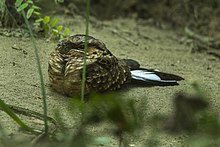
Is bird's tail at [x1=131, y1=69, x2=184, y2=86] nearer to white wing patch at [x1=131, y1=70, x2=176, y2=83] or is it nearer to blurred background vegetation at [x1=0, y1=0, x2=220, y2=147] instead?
white wing patch at [x1=131, y1=70, x2=176, y2=83]

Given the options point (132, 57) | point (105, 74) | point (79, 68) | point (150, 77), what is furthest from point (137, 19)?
point (79, 68)

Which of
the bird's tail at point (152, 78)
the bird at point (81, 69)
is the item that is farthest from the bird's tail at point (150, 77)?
the bird at point (81, 69)

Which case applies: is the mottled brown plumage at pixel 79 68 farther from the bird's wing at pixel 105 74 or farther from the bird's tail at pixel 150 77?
the bird's tail at pixel 150 77

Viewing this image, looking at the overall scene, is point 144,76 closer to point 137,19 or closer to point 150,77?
point 150,77

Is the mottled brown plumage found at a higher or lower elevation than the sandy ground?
higher

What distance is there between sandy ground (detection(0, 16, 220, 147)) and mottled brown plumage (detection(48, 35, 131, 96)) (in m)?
0.08

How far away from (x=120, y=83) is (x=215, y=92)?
613mm

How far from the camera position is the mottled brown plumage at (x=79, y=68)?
246 cm

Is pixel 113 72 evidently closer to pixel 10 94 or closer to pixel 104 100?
pixel 10 94

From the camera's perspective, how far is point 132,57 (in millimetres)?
3525

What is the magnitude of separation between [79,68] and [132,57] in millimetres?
1128

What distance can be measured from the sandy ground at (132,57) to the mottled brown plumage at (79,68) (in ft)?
0.25

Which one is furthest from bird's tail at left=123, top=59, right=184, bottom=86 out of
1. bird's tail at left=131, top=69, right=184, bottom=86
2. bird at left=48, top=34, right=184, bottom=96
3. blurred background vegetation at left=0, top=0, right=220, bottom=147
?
blurred background vegetation at left=0, top=0, right=220, bottom=147

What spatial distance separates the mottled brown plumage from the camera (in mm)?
2463
